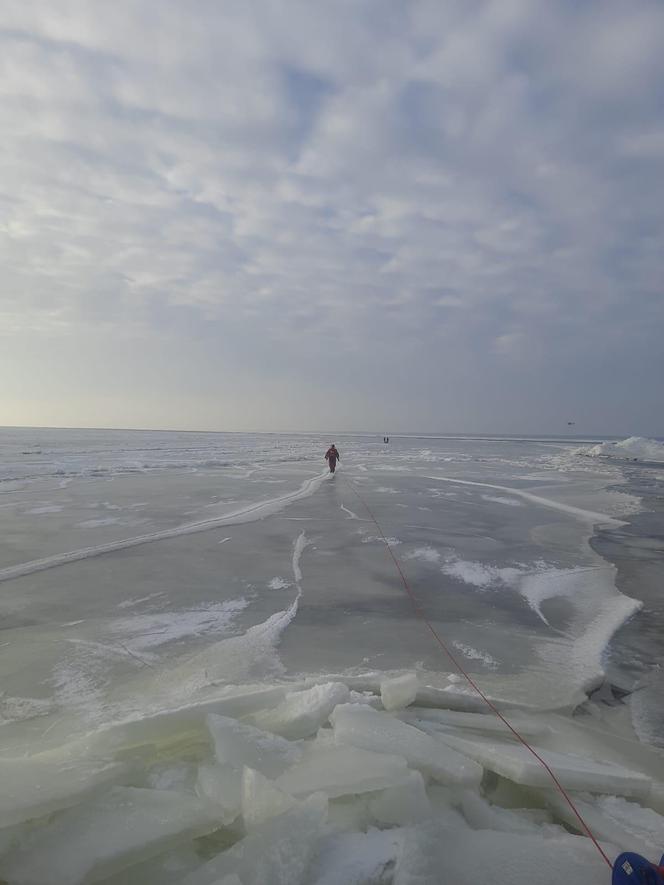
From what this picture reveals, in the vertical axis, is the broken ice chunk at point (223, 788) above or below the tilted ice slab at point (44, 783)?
below

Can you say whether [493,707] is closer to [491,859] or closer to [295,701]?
[295,701]

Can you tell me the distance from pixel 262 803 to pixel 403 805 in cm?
64

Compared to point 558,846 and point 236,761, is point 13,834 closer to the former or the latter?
point 236,761

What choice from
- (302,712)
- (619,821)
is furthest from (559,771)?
(302,712)

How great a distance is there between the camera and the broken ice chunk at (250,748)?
2.35m

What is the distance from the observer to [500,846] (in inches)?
78.6

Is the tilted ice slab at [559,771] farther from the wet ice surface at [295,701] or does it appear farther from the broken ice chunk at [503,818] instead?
the broken ice chunk at [503,818]

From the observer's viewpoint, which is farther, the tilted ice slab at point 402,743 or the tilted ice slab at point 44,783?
the tilted ice slab at point 402,743

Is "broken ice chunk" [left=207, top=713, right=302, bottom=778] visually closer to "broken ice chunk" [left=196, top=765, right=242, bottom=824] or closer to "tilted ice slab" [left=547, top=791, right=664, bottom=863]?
"broken ice chunk" [left=196, top=765, right=242, bottom=824]

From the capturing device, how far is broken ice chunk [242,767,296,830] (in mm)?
1995

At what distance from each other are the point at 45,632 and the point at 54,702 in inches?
61.2

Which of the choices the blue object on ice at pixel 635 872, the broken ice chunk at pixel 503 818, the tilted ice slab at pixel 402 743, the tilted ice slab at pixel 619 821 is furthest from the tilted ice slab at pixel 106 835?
the tilted ice slab at pixel 619 821

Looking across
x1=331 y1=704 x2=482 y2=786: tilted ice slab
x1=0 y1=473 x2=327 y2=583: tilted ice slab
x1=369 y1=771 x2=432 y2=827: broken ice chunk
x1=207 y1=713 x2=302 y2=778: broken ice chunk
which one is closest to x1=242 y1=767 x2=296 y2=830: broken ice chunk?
x1=207 y1=713 x2=302 y2=778: broken ice chunk

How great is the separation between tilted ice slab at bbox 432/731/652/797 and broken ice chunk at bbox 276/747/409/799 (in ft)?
1.91
